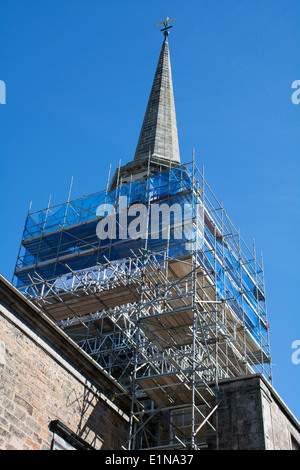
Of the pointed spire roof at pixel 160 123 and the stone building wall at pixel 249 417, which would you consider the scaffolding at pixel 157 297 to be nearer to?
the stone building wall at pixel 249 417

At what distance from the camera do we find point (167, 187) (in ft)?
82.8

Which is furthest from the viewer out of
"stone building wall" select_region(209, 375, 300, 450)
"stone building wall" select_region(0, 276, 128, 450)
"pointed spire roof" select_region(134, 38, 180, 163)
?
"pointed spire roof" select_region(134, 38, 180, 163)

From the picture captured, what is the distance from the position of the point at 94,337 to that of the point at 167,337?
4.65 m

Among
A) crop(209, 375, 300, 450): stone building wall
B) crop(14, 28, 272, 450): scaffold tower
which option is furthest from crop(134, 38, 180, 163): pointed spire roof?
crop(209, 375, 300, 450): stone building wall

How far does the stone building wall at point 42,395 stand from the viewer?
1366cm

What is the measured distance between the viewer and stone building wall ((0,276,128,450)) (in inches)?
538

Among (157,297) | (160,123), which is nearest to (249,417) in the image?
(157,297)

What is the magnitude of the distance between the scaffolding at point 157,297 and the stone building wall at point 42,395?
33.4 inches

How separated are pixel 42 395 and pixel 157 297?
213 inches

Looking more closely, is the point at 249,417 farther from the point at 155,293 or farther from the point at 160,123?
the point at 160,123

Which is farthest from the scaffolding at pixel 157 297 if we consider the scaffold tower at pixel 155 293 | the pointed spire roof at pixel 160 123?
the pointed spire roof at pixel 160 123

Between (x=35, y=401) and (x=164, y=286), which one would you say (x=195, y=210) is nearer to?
(x=164, y=286)

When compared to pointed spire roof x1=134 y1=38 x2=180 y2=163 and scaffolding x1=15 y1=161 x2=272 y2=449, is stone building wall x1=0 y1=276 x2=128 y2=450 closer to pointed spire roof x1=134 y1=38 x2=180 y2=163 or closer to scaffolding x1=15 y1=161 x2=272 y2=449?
scaffolding x1=15 y1=161 x2=272 y2=449

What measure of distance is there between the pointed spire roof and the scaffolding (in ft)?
12.4
